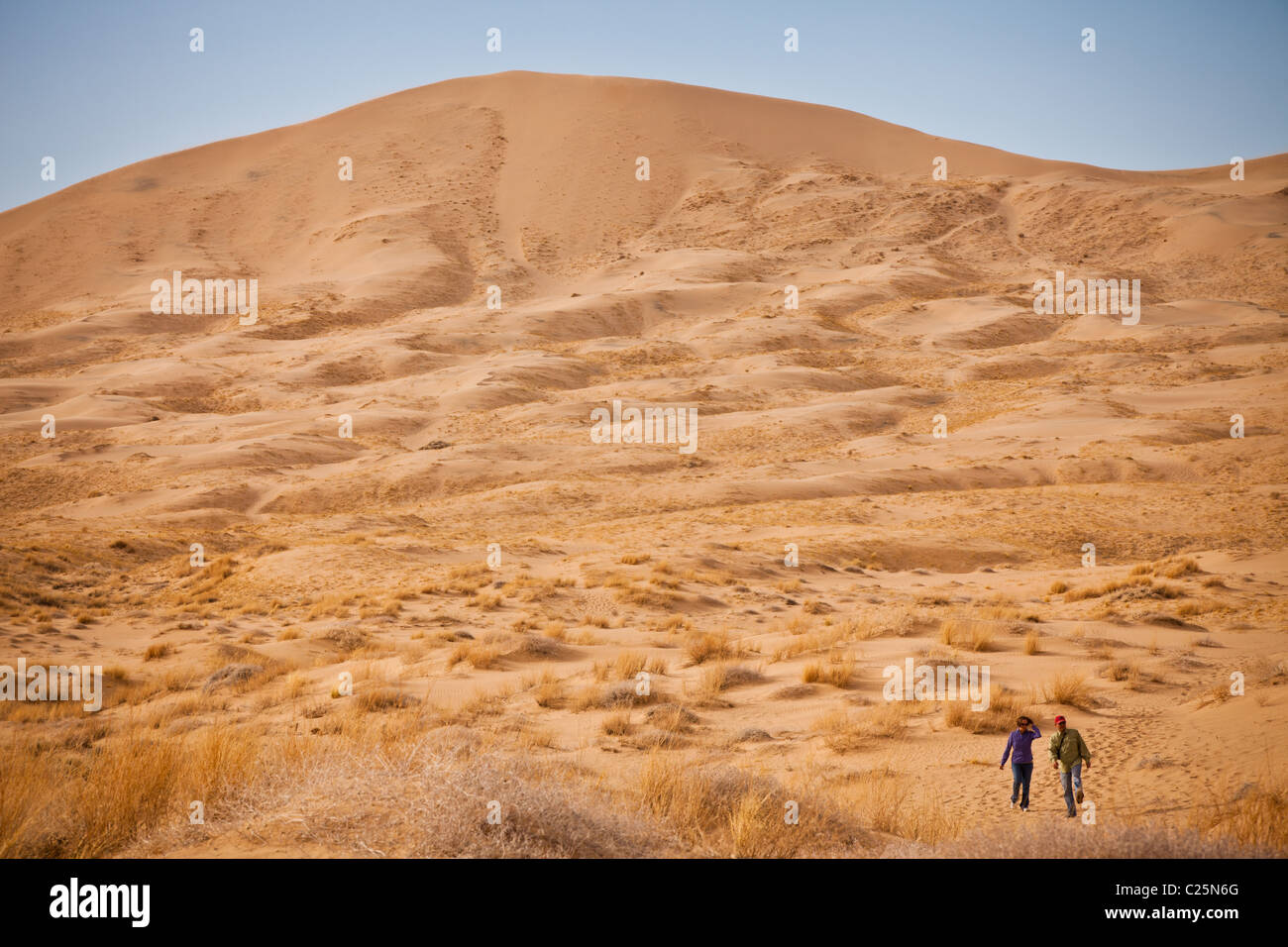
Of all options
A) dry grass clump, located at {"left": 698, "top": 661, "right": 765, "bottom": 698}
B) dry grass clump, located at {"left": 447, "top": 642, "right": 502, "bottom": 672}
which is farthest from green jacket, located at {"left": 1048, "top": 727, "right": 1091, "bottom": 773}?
dry grass clump, located at {"left": 447, "top": 642, "right": 502, "bottom": 672}

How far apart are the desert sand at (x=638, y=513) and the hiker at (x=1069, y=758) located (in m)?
0.26

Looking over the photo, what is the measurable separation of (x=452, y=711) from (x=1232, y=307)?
70.7 meters

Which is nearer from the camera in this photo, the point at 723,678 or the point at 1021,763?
the point at 1021,763

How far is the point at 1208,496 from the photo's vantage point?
30344 millimetres

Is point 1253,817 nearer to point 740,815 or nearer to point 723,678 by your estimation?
point 740,815

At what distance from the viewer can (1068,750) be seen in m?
7.26

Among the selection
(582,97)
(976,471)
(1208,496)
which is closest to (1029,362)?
(976,471)

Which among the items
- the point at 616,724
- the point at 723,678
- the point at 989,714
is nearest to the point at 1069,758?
the point at 989,714

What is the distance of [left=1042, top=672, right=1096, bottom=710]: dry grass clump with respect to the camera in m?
10.1

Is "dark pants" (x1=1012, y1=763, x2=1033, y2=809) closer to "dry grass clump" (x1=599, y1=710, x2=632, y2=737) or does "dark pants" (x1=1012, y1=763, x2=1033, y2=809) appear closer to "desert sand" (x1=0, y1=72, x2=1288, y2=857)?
"desert sand" (x1=0, y1=72, x2=1288, y2=857)

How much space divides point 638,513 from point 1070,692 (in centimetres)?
2236

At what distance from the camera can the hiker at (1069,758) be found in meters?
7.13

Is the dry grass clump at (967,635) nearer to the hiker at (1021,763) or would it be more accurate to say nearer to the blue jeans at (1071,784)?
the blue jeans at (1071,784)

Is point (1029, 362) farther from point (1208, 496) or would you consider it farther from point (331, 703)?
point (331, 703)
